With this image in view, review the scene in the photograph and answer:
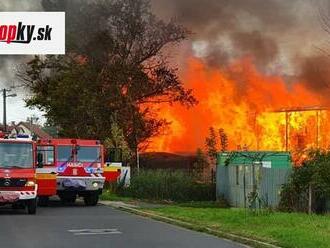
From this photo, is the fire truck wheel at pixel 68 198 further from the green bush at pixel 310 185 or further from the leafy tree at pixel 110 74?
the leafy tree at pixel 110 74

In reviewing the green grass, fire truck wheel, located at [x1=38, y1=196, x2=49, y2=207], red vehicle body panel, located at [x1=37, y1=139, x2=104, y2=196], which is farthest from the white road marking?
fire truck wheel, located at [x1=38, y1=196, x2=49, y2=207]

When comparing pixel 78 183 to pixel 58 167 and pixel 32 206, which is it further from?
pixel 32 206

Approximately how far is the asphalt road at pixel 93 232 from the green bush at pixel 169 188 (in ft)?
27.3

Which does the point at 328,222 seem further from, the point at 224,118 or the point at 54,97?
the point at 54,97

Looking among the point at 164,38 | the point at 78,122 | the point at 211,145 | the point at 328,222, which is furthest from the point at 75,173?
the point at 164,38

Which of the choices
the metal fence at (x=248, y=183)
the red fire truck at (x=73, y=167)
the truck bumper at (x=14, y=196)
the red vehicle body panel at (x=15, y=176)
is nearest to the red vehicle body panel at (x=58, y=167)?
the red fire truck at (x=73, y=167)

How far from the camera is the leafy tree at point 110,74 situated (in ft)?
123

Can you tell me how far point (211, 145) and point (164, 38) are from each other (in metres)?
9.19

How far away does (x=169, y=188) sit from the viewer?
27.8 m

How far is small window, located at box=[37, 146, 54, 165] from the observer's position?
21609 mm

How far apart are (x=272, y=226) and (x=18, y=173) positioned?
828 cm

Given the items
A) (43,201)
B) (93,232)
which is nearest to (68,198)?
(43,201)

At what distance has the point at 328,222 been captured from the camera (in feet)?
45.2

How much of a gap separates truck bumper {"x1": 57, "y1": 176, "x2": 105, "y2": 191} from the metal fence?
5.26 m
